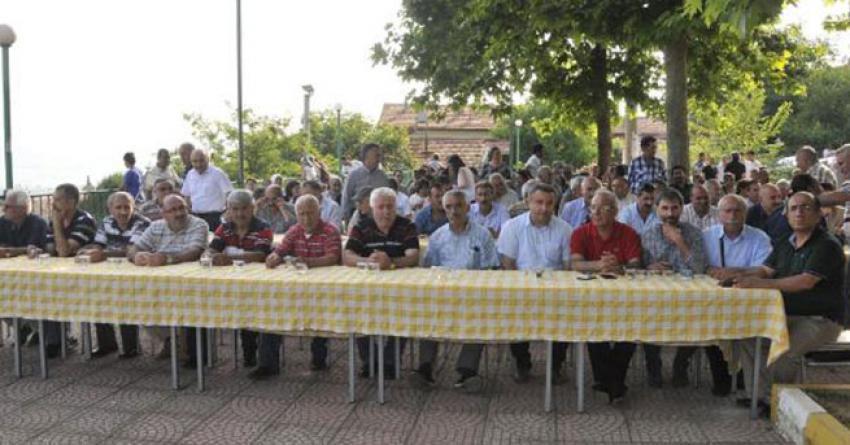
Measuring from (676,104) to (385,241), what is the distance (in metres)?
7.49

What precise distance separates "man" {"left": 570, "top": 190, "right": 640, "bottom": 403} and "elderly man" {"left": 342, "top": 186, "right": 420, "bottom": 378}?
1224 millimetres

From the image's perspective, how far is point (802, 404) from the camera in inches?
187

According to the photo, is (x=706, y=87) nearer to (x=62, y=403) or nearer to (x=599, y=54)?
(x=599, y=54)

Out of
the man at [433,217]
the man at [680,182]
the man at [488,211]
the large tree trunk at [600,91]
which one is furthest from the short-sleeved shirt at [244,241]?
the large tree trunk at [600,91]

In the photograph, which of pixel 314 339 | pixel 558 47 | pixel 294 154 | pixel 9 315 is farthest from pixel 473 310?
pixel 294 154

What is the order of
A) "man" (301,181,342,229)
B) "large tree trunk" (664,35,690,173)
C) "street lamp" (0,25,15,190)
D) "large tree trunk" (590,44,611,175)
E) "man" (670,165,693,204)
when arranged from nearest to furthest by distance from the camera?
1. "man" (301,181,342,229)
2. "man" (670,165,693,204)
3. "street lamp" (0,25,15,190)
4. "large tree trunk" (664,35,690,173)
5. "large tree trunk" (590,44,611,175)

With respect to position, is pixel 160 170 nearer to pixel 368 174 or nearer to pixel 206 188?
pixel 206 188

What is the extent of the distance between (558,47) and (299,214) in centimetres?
1001

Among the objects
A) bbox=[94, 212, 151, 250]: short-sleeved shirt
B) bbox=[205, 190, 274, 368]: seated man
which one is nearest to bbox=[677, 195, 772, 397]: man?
bbox=[205, 190, 274, 368]: seated man

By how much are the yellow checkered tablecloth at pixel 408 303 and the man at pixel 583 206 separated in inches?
109

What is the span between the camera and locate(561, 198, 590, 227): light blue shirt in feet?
28.0

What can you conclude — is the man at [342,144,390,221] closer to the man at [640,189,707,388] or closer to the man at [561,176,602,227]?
the man at [561,176,602,227]

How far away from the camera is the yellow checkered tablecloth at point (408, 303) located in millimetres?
5055

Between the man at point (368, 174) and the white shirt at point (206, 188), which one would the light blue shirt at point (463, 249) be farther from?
the white shirt at point (206, 188)
